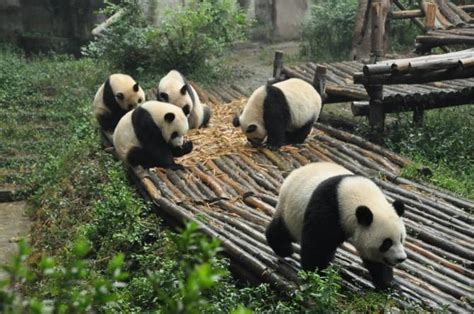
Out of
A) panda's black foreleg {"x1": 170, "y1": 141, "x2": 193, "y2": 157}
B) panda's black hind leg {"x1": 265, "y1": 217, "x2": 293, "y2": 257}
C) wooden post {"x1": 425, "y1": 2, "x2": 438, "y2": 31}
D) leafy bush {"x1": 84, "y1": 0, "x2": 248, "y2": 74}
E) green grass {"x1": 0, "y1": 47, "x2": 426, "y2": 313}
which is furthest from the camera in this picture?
leafy bush {"x1": 84, "y1": 0, "x2": 248, "y2": 74}

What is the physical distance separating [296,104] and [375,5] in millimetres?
4823

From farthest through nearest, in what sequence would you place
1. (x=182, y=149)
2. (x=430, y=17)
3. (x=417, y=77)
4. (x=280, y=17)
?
(x=280, y=17), (x=430, y=17), (x=417, y=77), (x=182, y=149)

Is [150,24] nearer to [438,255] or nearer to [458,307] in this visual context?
[438,255]

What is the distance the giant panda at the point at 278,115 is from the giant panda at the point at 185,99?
1113mm

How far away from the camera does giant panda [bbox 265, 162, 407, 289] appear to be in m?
4.24

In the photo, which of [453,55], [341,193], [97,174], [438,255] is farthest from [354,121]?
[341,193]

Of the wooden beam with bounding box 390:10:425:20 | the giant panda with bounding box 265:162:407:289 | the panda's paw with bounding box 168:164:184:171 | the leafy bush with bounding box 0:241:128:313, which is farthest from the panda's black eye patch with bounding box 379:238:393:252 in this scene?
the wooden beam with bounding box 390:10:425:20

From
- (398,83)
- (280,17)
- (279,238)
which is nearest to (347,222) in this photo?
(279,238)

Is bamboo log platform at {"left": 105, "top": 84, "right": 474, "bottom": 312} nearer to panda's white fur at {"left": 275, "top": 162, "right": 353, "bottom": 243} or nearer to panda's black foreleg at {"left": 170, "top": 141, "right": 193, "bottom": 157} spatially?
panda's black foreleg at {"left": 170, "top": 141, "right": 193, "bottom": 157}

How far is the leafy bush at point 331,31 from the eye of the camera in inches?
576

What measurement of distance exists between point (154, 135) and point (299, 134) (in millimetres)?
1720

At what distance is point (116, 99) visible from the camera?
8.86 metres

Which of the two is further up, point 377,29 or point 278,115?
point 377,29

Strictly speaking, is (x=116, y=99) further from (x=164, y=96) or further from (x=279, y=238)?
(x=279, y=238)
